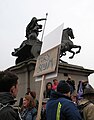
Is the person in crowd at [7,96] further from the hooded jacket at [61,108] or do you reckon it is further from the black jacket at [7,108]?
the hooded jacket at [61,108]

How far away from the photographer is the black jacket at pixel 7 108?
2.43 metres

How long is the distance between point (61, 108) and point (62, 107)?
0.02 meters

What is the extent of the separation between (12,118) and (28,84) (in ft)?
34.4

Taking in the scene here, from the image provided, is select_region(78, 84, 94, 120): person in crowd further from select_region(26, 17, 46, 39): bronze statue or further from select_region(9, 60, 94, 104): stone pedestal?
select_region(26, 17, 46, 39): bronze statue

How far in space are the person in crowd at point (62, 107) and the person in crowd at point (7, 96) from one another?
3.26 ft

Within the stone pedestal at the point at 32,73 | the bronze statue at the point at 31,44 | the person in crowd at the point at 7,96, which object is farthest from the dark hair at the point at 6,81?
the bronze statue at the point at 31,44

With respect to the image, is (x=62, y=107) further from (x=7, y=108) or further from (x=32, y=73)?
(x=32, y=73)

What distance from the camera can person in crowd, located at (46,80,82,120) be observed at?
3.45 meters

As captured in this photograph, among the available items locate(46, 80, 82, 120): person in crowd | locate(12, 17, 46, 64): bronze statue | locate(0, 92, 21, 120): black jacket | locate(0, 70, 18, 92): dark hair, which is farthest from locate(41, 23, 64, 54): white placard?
locate(12, 17, 46, 64): bronze statue

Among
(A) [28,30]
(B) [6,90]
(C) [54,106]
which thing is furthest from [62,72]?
(B) [6,90]

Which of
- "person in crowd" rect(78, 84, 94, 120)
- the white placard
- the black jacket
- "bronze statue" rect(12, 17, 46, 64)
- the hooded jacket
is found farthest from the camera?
"bronze statue" rect(12, 17, 46, 64)

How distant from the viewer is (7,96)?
2502mm

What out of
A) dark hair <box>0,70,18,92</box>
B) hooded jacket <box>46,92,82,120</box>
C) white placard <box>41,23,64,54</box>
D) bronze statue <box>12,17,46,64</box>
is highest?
bronze statue <box>12,17,46,64</box>

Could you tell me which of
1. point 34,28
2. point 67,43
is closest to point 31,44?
point 34,28
